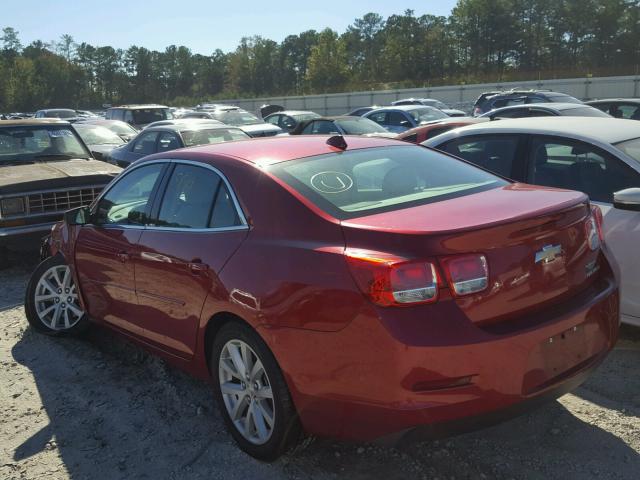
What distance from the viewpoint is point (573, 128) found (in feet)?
16.3

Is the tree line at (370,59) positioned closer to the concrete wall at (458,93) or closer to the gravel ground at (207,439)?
the concrete wall at (458,93)

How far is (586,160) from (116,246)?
3.51 meters

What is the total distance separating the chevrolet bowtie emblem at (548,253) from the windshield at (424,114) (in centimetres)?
1598

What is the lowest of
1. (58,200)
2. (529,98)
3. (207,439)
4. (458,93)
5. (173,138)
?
(207,439)

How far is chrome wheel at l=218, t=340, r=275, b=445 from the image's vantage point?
318cm

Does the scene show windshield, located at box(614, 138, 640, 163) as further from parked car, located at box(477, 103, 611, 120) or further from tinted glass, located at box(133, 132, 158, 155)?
tinted glass, located at box(133, 132, 158, 155)

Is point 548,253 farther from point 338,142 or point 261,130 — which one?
point 261,130

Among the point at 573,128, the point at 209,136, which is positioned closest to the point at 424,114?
the point at 209,136

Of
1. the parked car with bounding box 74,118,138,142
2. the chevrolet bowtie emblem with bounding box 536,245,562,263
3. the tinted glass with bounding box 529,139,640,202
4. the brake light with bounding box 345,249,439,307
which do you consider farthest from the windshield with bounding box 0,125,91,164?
the parked car with bounding box 74,118,138,142

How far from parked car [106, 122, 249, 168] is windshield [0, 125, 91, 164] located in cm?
207

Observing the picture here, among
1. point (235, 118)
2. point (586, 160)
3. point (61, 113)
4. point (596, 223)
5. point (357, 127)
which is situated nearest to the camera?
point (596, 223)

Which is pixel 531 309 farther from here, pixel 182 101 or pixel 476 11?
pixel 182 101

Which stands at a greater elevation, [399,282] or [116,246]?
[399,282]

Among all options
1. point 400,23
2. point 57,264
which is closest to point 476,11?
point 400,23
